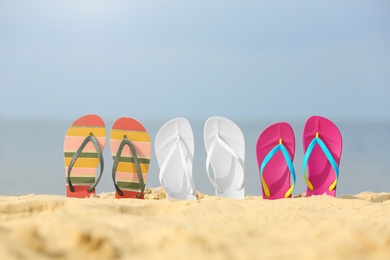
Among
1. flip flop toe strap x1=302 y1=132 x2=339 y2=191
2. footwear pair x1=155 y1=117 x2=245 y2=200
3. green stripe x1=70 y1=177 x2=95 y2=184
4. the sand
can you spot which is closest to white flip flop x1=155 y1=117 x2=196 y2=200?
footwear pair x1=155 y1=117 x2=245 y2=200

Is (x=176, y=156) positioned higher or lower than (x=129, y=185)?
higher

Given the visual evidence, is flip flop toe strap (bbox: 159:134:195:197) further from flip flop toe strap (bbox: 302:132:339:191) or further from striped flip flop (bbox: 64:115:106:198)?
flip flop toe strap (bbox: 302:132:339:191)

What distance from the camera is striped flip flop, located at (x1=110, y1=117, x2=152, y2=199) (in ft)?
11.3

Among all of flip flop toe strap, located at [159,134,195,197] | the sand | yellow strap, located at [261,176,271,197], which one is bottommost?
yellow strap, located at [261,176,271,197]

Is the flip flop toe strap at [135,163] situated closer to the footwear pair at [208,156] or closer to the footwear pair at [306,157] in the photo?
the footwear pair at [208,156]

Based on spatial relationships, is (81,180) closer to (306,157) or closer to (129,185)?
(129,185)

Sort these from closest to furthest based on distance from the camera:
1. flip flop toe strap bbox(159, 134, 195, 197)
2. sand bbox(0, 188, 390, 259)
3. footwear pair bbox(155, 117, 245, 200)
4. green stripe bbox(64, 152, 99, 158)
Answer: sand bbox(0, 188, 390, 259) < flip flop toe strap bbox(159, 134, 195, 197) < footwear pair bbox(155, 117, 245, 200) < green stripe bbox(64, 152, 99, 158)

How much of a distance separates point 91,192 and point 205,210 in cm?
188

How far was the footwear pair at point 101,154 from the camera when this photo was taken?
3465 millimetres

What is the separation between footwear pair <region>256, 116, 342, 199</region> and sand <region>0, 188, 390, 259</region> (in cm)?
168

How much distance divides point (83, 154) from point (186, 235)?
2266mm

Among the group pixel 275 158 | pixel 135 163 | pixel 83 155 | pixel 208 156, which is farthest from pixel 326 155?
pixel 83 155

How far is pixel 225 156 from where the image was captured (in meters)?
3.53

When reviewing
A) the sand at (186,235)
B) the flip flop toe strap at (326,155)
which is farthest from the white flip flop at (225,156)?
the sand at (186,235)
